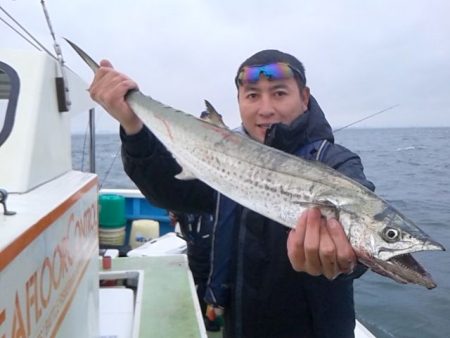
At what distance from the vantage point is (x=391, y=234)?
Answer: 163cm

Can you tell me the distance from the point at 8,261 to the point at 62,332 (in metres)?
0.65

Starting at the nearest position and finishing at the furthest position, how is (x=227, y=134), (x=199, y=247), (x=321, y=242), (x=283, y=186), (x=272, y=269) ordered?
(x=321, y=242)
(x=283, y=186)
(x=227, y=134)
(x=272, y=269)
(x=199, y=247)

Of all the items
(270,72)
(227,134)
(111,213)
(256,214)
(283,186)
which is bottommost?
(111,213)

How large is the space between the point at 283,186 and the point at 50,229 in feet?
2.83

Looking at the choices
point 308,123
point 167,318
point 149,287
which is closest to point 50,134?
point 308,123

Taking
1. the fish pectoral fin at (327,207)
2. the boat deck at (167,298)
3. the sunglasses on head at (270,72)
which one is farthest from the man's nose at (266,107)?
the boat deck at (167,298)

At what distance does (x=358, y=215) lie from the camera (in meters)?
1.71

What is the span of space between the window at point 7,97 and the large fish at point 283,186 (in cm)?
35

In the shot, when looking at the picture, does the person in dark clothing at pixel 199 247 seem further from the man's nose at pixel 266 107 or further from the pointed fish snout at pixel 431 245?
the pointed fish snout at pixel 431 245

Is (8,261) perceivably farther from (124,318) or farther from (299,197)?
(124,318)

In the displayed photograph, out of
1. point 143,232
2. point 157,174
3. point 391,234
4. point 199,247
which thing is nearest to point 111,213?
point 143,232

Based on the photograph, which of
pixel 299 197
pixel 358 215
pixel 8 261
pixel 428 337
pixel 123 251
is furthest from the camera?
pixel 428 337

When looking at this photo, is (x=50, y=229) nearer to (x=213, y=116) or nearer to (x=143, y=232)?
(x=213, y=116)

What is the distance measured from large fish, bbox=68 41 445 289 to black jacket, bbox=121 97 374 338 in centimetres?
21
